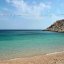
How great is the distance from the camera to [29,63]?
13.4 m

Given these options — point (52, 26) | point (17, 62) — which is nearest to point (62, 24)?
point (52, 26)

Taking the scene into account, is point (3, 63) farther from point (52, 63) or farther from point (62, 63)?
point (62, 63)

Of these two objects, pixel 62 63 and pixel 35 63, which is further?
pixel 35 63

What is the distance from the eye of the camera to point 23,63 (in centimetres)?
1349

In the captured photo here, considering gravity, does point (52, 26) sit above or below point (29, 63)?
below

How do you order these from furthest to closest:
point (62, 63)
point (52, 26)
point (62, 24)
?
point (52, 26) < point (62, 24) < point (62, 63)

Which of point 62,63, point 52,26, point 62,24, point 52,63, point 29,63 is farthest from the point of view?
point 52,26

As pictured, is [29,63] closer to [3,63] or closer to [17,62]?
[17,62]

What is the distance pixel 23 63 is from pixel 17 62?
0.67 metres

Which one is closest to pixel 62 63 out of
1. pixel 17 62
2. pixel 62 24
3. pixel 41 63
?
pixel 41 63

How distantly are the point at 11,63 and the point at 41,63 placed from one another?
7.90 feet

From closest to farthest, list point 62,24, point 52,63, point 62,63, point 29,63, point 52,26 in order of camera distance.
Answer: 1. point 62,63
2. point 52,63
3. point 29,63
4. point 62,24
5. point 52,26

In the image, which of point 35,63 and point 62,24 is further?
point 62,24

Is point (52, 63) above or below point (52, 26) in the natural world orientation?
above
